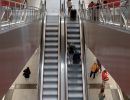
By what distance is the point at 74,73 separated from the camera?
19.7 meters

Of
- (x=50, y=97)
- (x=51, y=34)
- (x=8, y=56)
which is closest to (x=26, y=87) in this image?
(x=51, y=34)

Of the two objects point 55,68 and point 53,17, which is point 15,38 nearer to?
point 55,68

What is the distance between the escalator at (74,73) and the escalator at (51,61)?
66 cm

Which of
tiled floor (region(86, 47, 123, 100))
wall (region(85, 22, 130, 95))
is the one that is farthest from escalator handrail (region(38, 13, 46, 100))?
wall (region(85, 22, 130, 95))

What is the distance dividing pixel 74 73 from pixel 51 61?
1.54 metres

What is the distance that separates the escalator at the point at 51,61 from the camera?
18.9 metres

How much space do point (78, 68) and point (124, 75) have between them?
1225 centimetres

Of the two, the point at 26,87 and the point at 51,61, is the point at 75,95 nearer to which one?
the point at 51,61

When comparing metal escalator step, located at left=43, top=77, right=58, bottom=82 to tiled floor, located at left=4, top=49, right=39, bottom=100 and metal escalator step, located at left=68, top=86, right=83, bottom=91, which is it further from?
tiled floor, located at left=4, top=49, right=39, bottom=100

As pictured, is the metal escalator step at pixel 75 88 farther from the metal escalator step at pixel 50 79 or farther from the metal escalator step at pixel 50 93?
the metal escalator step at pixel 50 79

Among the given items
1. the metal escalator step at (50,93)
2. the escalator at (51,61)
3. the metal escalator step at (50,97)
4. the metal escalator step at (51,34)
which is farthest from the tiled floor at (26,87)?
the metal escalator step at (50,97)

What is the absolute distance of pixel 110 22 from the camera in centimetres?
1077

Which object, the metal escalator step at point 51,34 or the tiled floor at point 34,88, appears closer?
the metal escalator step at point 51,34

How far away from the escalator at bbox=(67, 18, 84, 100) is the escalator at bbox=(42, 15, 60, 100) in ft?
2.16
